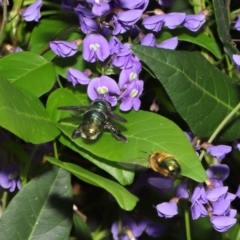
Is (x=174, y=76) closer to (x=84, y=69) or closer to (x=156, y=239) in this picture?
(x=84, y=69)

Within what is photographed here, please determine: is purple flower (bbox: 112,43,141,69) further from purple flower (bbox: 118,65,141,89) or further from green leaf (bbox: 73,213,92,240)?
green leaf (bbox: 73,213,92,240)

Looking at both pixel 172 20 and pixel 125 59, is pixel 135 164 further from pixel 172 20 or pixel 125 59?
pixel 172 20

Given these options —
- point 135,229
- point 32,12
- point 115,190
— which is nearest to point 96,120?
point 115,190

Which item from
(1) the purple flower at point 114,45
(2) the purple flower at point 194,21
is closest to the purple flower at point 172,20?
(2) the purple flower at point 194,21

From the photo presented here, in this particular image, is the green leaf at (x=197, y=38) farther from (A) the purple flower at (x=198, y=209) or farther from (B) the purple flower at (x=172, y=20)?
(A) the purple flower at (x=198, y=209)

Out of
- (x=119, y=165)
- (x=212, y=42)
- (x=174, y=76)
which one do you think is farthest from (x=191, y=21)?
(x=119, y=165)

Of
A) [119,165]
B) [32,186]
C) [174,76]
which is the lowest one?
[32,186]

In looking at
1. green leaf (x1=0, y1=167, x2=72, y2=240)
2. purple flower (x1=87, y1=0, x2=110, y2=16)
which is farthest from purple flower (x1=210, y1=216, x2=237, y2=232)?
purple flower (x1=87, y1=0, x2=110, y2=16)

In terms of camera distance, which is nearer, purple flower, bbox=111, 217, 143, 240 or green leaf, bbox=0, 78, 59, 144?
green leaf, bbox=0, 78, 59, 144
